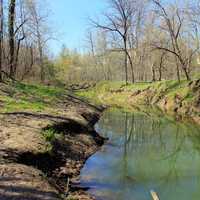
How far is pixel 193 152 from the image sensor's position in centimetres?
1348

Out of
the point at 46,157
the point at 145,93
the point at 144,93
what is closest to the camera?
the point at 46,157

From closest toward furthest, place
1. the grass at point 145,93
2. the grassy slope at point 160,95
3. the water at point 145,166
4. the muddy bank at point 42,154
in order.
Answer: the muddy bank at point 42,154 < the water at point 145,166 < the grassy slope at point 160,95 < the grass at point 145,93

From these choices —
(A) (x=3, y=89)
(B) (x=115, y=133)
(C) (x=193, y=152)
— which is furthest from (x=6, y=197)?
(A) (x=3, y=89)

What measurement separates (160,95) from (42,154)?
90.4 feet

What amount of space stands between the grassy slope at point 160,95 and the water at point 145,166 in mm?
7467

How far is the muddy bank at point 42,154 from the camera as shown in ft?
22.6

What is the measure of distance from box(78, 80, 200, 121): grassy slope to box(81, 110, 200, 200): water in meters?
7.47

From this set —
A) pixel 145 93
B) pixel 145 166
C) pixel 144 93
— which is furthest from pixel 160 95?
pixel 145 166


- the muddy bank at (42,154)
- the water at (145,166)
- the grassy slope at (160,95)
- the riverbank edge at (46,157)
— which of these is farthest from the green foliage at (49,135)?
the grassy slope at (160,95)

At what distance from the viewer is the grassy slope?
2686 centimetres

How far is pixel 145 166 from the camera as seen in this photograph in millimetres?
11148

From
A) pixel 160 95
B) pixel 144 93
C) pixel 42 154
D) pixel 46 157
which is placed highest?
pixel 144 93

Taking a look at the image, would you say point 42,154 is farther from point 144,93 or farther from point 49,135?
point 144,93

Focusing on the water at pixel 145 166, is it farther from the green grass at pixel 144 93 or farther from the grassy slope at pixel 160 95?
the green grass at pixel 144 93
